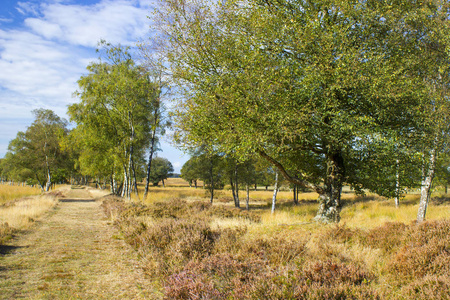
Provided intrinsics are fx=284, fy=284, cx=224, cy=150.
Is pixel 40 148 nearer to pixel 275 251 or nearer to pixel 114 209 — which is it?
pixel 114 209

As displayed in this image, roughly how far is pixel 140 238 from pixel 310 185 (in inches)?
276

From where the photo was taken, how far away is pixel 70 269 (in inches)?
281

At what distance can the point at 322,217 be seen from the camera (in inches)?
465

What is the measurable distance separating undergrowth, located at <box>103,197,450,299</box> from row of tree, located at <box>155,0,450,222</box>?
3134 mm

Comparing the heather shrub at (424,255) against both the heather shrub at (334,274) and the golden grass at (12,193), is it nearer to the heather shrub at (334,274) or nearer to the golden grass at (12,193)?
the heather shrub at (334,274)

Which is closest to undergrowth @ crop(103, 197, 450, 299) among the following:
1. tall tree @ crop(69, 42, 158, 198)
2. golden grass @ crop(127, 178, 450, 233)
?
golden grass @ crop(127, 178, 450, 233)

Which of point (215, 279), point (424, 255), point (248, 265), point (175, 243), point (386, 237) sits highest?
point (424, 255)

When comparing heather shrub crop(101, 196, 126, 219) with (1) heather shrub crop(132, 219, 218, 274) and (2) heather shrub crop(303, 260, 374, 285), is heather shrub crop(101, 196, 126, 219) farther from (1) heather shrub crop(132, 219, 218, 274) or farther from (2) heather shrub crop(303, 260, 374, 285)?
(2) heather shrub crop(303, 260, 374, 285)

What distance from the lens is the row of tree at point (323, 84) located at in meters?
9.54

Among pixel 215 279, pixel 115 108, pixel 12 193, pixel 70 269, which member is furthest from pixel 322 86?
pixel 12 193

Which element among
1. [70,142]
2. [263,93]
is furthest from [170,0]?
[70,142]

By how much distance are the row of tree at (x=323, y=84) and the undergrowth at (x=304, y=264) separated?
10.3 feet

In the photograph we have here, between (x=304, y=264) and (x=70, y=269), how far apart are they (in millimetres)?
5710

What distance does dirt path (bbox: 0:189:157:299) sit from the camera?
5.64 m
